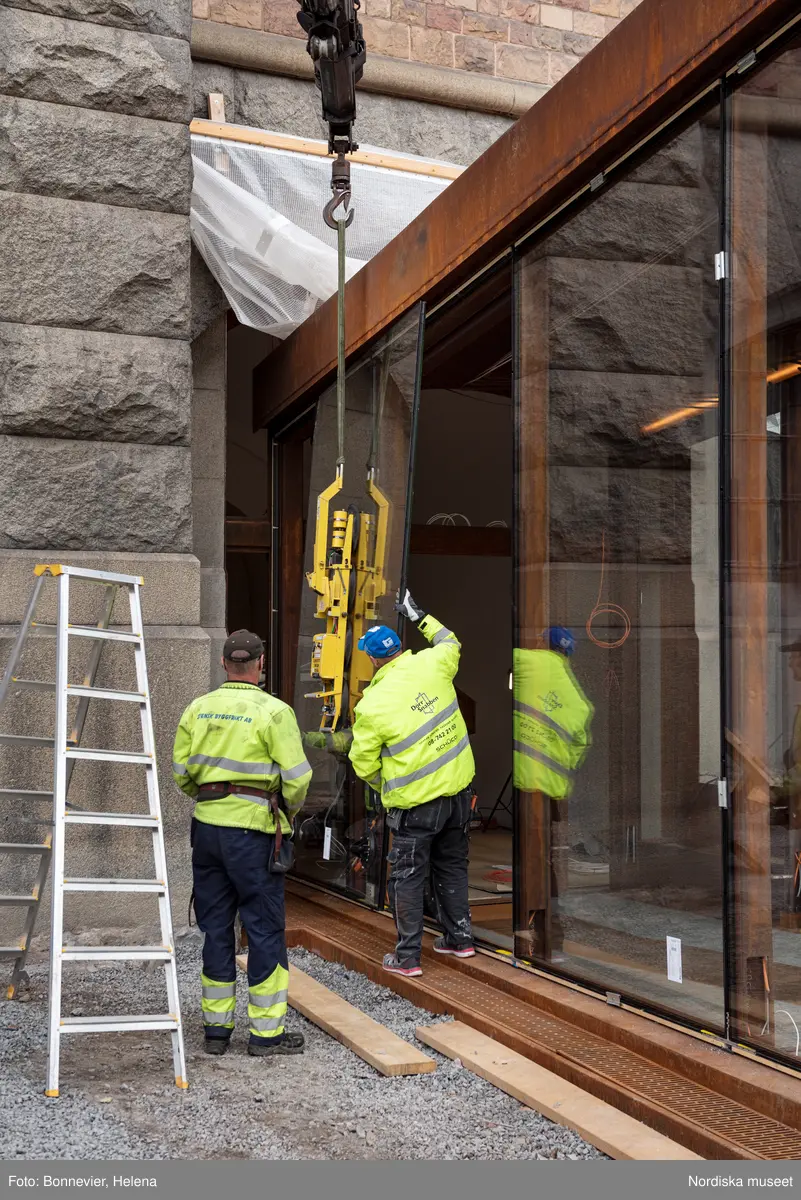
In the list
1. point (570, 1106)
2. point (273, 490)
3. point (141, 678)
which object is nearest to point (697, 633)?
point (570, 1106)

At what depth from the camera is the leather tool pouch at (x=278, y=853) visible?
5051mm

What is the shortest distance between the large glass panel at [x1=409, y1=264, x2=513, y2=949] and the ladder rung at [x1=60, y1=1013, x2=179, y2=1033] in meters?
4.00

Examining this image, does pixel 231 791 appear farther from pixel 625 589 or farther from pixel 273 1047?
pixel 625 589

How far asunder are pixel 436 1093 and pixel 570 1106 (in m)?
0.54

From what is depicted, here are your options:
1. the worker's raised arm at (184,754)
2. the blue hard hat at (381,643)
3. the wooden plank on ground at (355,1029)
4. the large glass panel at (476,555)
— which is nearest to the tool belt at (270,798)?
Answer: the worker's raised arm at (184,754)

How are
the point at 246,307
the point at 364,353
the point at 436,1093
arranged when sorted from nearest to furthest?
the point at 436,1093 → the point at 364,353 → the point at 246,307

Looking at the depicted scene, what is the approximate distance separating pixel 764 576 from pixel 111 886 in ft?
8.71

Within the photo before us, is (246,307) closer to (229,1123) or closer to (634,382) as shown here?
(634,382)

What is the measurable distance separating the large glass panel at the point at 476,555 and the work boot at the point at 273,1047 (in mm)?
3459

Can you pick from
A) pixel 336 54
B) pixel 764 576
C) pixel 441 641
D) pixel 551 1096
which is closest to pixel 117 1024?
pixel 551 1096

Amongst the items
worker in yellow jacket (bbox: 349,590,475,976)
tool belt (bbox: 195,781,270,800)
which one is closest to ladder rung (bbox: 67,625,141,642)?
tool belt (bbox: 195,781,270,800)

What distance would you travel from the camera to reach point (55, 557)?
274 inches

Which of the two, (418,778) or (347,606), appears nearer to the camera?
(418,778)

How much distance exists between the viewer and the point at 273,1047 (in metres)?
4.92
